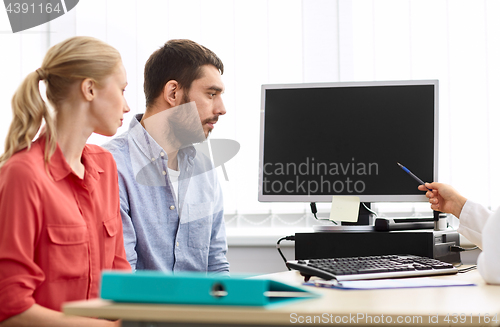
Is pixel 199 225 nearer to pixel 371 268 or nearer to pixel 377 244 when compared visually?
pixel 377 244

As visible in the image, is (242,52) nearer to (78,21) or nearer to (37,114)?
(78,21)

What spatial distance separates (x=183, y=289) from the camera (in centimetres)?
58

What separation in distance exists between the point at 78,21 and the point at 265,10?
2.93ft

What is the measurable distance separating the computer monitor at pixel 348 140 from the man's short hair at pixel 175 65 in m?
0.30

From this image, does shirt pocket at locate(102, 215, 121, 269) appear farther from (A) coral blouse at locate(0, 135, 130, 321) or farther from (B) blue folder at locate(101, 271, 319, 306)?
(B) blue folder at locate(101, 271, 319, 306)

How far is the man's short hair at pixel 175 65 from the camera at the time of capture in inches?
63.9

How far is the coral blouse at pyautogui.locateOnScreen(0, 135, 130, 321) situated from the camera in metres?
0.91

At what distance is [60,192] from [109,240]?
189mm

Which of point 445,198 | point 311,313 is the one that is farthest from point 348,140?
point 311,313

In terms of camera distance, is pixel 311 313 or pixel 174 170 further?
pixel 174 170

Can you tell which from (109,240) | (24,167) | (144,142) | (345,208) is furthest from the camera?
(144,142)

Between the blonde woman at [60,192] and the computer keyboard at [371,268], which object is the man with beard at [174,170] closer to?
the blonde woman at [60,192]

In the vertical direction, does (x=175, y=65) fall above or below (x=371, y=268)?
above

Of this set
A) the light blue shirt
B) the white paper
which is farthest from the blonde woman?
the white paper
